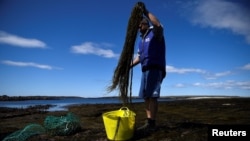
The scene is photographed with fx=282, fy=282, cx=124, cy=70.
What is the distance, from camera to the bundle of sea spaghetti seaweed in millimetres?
5789

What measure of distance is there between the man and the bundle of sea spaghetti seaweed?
21cm

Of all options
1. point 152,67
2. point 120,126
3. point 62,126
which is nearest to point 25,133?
point 62,126

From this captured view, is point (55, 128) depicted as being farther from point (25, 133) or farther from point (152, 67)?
point (152, 67)

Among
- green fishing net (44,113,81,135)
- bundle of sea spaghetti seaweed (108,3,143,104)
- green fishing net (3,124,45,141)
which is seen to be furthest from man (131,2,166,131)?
green fishing net (3,124,45,141)

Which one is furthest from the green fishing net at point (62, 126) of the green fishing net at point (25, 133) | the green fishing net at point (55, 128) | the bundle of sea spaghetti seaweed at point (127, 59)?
the bundle of sea spaghetti seaweed at point (127, 59)

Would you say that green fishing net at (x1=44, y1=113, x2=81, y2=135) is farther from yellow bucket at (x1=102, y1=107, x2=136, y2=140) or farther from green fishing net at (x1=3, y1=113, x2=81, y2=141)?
yellow bucket at (x1=102, y1=107, x2=136, y2=140)

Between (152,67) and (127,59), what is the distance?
0.65 meters

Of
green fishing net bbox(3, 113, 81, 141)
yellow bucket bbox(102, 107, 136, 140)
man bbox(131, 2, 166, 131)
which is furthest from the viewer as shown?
green fishing net bbox(3, 113, 81, 141)

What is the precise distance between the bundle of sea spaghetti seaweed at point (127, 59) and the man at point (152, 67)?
214mm

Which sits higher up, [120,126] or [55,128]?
[120,126]

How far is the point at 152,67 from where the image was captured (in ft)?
18.2

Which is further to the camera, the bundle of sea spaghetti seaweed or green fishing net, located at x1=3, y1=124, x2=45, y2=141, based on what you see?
green fishing net, located at x1=3, y1=124, x2=45, y2=141

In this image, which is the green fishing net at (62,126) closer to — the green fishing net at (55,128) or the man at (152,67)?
the green fishing net at (55,128)

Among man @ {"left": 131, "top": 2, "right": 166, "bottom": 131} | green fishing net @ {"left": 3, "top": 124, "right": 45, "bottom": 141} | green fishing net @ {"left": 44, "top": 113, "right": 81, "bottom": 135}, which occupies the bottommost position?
green fishing net @ {"left": 3, "top": 124, "right": 45, "bottom": 141}
